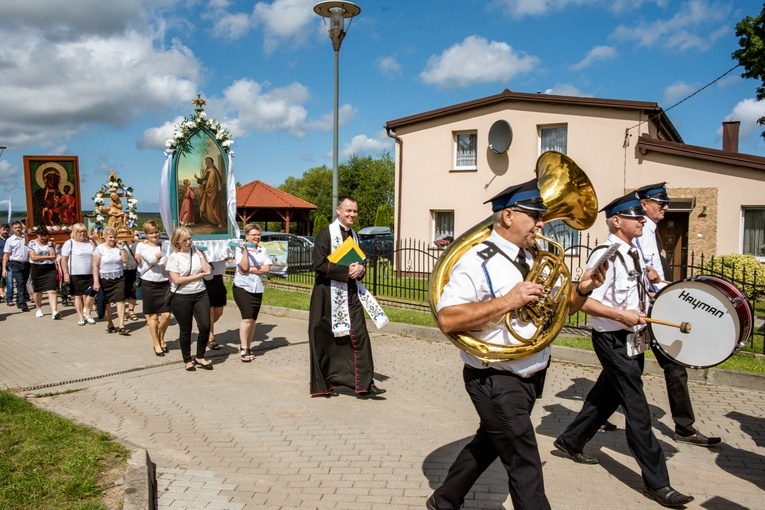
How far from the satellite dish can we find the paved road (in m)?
11.3

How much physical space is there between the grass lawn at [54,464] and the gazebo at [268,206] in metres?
32.5

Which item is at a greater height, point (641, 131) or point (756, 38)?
point (756, 38)

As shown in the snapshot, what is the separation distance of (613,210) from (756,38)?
1864cm

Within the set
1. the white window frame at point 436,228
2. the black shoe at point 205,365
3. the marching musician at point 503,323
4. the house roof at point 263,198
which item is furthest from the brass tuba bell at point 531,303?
the house roof at point 263,198

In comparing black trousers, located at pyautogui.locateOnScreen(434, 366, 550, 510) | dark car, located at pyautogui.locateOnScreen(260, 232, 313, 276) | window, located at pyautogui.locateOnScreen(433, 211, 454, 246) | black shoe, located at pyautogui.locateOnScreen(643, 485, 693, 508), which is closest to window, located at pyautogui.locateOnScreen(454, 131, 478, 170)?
window, located at pyautogui.locateOnScreen(433, 211, 454, 246)

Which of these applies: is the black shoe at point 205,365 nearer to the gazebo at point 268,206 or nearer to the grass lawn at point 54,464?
the grass lawn at point 54,464

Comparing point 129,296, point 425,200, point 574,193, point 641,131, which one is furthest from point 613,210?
point 425,200

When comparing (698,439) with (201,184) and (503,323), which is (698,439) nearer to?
(503,323)

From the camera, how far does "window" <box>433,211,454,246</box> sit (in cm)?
2144

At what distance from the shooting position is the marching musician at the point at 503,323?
327 cm

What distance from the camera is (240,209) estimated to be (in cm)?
3878

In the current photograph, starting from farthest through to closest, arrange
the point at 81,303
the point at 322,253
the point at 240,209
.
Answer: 1. the point at 240,209
2. the point at 81,303
3. the point at 322,253

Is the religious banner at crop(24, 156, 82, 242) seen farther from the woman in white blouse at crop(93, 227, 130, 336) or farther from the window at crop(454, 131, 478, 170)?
the window at crop(454, 131, 478, 170)

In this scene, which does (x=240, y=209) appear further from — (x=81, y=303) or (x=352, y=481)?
(x=352, y=481)
